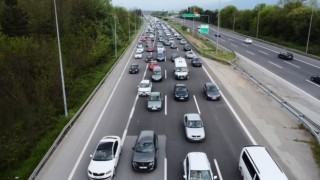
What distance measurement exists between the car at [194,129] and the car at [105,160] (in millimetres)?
5087

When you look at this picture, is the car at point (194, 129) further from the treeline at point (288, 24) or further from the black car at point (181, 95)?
the treeline at point (288, 24)

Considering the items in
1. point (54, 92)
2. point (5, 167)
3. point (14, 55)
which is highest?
point (14, 55)

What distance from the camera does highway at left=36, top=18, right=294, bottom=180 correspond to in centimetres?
1797

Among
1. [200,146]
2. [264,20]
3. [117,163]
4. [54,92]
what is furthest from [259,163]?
[264,20]

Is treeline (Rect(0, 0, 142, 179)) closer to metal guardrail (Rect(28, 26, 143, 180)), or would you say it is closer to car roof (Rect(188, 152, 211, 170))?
metal guardrail (Rect(28, 26, 143, 180))

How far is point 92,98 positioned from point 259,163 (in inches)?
784

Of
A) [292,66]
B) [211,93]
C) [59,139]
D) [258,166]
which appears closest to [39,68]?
[59,139]

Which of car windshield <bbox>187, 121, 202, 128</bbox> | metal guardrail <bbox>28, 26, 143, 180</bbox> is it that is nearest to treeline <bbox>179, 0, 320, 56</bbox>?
car windshield <bbox>187, 121, 202, 128</bbox>

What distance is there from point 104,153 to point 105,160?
56cm

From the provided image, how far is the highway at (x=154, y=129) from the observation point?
708 inches

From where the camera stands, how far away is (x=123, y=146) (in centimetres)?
2098

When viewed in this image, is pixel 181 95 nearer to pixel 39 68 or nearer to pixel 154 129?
pixel 154 129

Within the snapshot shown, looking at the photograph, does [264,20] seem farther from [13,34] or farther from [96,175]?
[96,175]

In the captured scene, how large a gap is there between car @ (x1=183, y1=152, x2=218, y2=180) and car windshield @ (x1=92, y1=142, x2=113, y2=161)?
4.39m
